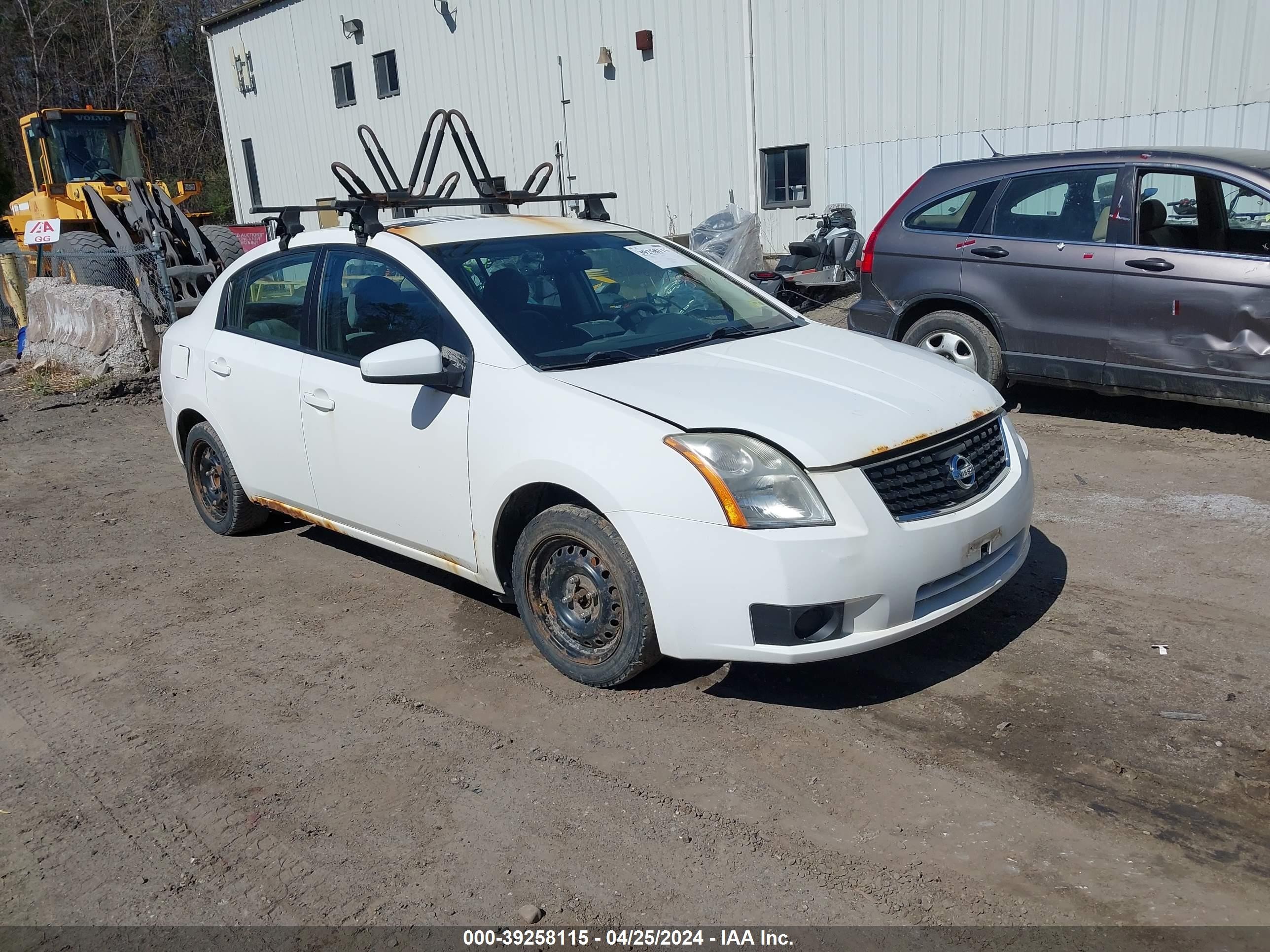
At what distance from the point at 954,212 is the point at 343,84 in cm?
1832

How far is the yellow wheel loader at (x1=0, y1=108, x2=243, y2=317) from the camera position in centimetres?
1339

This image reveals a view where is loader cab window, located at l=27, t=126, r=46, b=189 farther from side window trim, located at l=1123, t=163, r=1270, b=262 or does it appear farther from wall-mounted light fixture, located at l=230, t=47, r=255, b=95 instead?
side window trim, located at l=1123, t=163, r=1270, b=262

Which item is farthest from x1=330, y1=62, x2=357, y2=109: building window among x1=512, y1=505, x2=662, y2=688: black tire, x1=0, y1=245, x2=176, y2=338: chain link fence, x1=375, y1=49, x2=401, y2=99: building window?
x1=512, y1=505, x2=662, y2=688: black tire

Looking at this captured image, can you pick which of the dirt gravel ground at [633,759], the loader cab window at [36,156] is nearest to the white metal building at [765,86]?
the loader cab window at [36,156]

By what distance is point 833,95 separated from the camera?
1412 cm

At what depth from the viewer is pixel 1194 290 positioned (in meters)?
6.41

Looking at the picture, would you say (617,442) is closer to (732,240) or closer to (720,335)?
(720,335)

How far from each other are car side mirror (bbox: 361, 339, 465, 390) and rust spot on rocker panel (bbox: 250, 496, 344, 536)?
1.19 metres

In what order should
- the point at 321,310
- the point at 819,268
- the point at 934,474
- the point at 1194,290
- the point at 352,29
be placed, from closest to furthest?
the point at 934,474 < the point at 321,310 < the point at 1194,290 < the point at 819,268 < the point at 352,29

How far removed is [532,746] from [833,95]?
40.8 feet

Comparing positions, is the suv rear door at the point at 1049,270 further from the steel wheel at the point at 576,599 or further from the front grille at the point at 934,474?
the steel wheel at the point at 576,599

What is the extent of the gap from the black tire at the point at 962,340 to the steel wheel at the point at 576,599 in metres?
4.13

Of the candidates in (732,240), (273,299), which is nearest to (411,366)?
(273,299)

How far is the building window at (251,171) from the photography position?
26.1 metres
